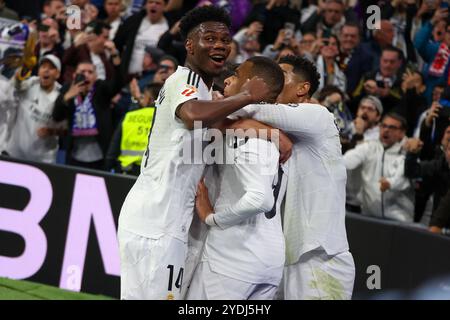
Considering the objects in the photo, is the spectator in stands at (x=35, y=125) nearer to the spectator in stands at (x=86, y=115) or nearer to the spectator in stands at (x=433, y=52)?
the spectator in stands at (x=86, y=115)

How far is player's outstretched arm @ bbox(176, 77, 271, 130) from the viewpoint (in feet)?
15.2

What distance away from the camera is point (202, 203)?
198 inches

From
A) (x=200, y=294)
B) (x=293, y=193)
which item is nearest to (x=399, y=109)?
(x=293, y=193)

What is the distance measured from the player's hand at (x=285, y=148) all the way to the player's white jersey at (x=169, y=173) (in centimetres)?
46

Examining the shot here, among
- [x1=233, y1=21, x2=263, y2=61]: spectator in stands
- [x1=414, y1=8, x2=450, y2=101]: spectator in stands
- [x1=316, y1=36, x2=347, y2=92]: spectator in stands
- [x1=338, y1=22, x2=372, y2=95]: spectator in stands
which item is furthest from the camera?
[x1=233, y1=21, x2=263, y2=61]: spectator in stands

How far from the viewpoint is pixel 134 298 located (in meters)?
4.90

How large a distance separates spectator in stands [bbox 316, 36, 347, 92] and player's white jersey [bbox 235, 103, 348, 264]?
4.71m

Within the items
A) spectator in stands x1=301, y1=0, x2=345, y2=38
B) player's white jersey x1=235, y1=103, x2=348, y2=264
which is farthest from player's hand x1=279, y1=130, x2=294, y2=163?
spectator in stands x1=301, y1=0, x2=345, y2=38

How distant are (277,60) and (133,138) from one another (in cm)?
176

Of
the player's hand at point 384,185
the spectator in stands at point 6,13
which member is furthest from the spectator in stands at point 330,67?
the spectator in stands at point 6,13

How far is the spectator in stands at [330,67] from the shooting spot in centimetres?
1019

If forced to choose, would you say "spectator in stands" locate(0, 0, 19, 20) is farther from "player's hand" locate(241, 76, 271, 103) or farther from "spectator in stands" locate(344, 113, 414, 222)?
"player's hand" locate(241, 76, 271, 103)

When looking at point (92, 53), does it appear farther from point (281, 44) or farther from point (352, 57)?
point (352, 57)
